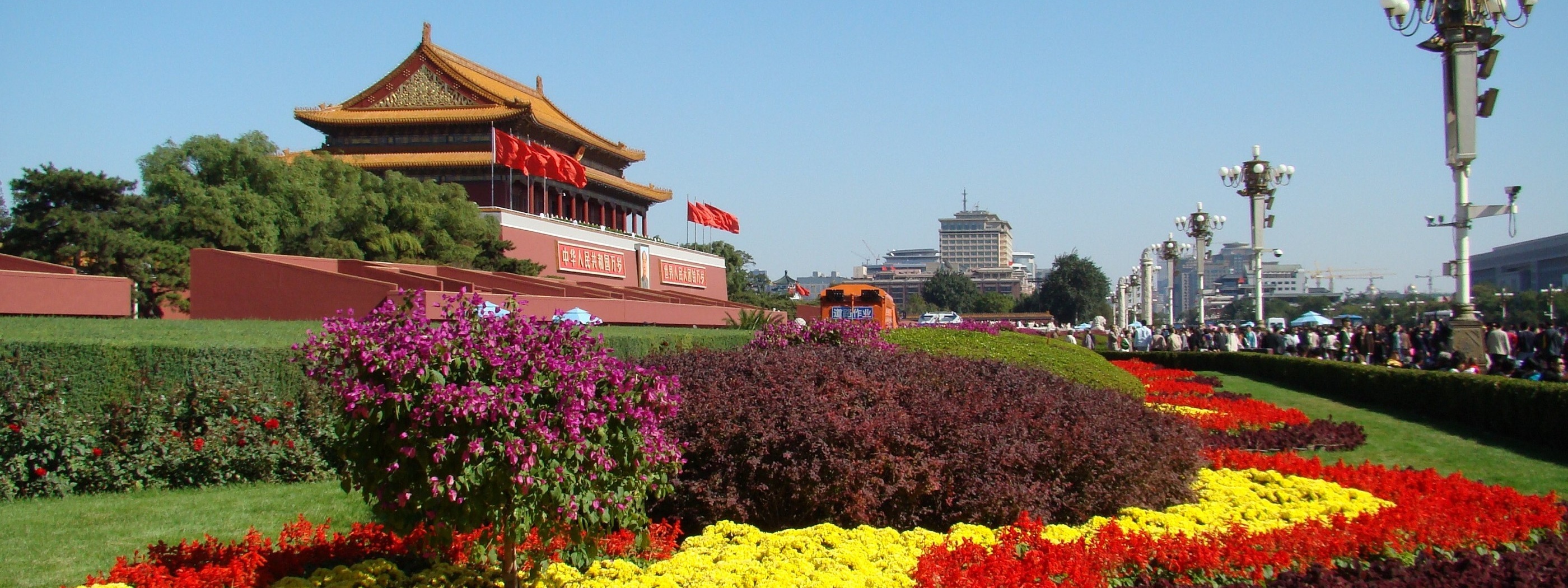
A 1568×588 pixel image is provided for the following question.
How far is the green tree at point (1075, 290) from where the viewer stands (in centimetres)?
8081

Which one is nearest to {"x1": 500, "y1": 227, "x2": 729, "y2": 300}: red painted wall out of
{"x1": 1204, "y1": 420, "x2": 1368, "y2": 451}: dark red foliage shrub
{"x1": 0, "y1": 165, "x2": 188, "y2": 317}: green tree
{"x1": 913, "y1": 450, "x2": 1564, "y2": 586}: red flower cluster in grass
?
{"x1": 0, "y1": 165, "x2": 188, "y2": 317}: green tree

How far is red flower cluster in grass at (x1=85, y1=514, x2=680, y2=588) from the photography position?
4219 millimetres

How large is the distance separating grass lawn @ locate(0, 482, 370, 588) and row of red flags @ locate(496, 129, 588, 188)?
25274mm

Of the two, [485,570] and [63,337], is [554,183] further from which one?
[485,570]

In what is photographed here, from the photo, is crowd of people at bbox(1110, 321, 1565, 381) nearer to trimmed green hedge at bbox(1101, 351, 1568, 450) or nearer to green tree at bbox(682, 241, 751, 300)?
trimmed green hedge at bbox(1101, 351, 1568, 450)

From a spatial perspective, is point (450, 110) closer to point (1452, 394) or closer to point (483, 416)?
point (1452, 394)

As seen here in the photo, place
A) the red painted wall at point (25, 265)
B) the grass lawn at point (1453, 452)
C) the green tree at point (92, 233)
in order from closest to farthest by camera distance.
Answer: the grass lawn at point (1453, 452)
the red painted wall at point (25, 265)
the green tree at point (92, 233)

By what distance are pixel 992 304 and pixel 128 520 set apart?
330ft

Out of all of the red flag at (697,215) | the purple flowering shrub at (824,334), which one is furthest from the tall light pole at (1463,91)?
the red flag at (697,215)

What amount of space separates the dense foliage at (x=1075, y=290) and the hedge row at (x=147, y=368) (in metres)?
75.7

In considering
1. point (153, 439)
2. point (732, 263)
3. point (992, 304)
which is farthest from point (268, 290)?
point (992, 304)

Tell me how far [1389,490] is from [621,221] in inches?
1565

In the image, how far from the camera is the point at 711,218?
4512cm

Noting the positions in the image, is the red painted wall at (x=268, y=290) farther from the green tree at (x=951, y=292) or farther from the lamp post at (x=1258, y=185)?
the green tree at (x=951, y=292)
